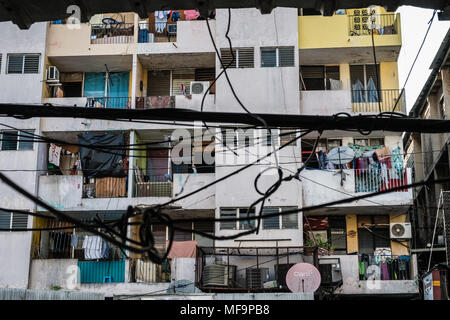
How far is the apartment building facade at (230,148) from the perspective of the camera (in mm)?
24703

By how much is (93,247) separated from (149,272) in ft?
7.88

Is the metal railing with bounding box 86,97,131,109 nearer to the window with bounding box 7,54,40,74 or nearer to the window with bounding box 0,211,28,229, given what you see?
the window with bounding box 7,54,40,74

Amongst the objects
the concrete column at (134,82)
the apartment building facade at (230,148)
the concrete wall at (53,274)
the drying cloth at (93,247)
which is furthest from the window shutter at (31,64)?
the concrete wall at (53,274)

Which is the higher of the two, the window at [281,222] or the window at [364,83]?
the window at [364,83]

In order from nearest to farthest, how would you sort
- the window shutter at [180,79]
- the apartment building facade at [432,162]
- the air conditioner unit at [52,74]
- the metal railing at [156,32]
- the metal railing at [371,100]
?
1. the metal railing at [371,100]
2. the air conditioner unit at [52,74]
3. the metal railing at [156,32]
4. the window shutter at [180,79]
5. the apartment building facade at [432,162]

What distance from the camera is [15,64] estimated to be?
2742 centimetres

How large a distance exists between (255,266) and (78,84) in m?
11.2

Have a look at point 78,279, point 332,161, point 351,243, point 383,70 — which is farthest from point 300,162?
point 78,279

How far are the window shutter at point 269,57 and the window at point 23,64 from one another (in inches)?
360

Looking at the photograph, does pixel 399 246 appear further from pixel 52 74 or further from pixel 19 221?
pixel 52 74

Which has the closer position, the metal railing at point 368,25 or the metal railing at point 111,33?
the metal railing at point 368,25

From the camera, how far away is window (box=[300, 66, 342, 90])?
27844 millimetres

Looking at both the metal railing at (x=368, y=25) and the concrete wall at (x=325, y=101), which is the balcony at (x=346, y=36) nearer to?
the metal railing at (x=368, y=25)

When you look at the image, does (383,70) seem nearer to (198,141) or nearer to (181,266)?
(198,141)
